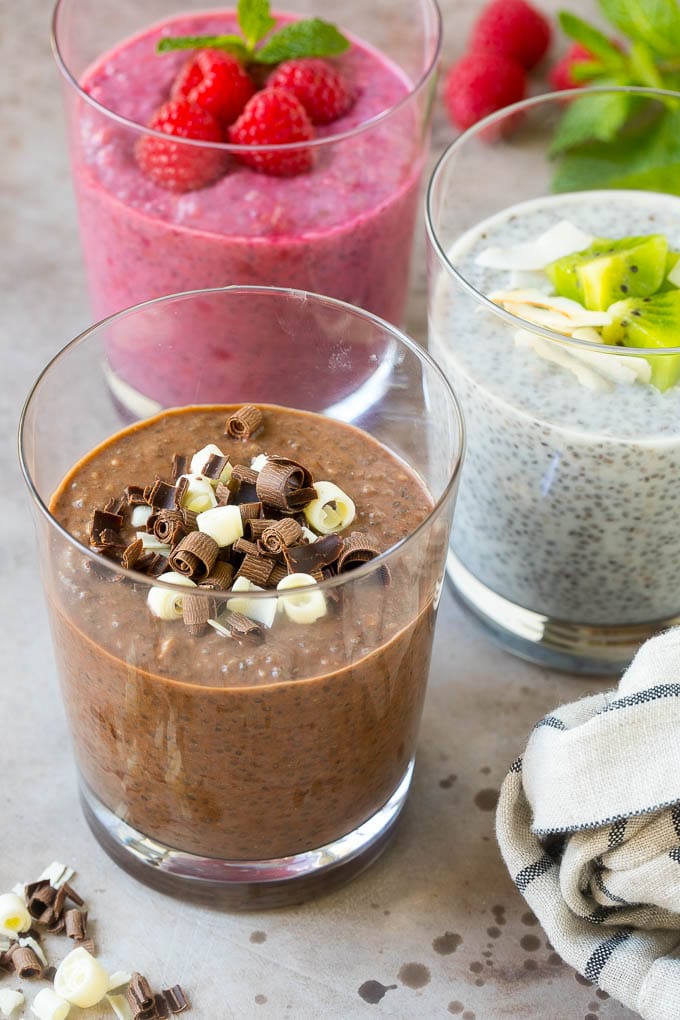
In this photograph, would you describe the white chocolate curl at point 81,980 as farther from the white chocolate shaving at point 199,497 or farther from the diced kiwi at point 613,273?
the diced kiwi at point 613,273

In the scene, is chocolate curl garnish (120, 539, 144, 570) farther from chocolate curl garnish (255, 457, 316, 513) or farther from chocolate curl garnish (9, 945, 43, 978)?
chocolate curl garnish (9, 945, 43, 978)

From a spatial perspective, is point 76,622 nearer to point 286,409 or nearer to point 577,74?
point 286,409

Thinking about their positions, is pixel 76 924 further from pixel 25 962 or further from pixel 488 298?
pixel 488 298

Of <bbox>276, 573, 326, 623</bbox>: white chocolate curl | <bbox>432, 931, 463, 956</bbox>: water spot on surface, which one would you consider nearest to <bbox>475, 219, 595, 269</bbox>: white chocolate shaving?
<bbox>276, 573, 326, 623</bbox>: white chocolate curl

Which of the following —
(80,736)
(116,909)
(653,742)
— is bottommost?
(116,909)

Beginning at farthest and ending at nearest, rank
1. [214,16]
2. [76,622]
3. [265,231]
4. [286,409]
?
[214,16] < [265,231] < [286,409] < [76,622]

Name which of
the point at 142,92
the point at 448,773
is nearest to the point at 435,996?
the point at 448,773
